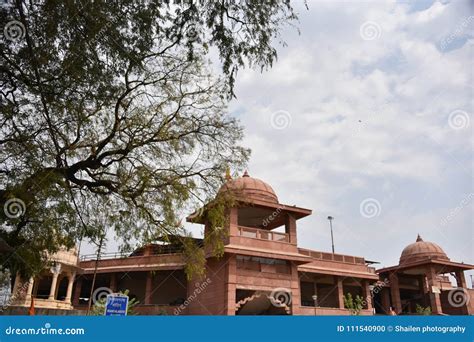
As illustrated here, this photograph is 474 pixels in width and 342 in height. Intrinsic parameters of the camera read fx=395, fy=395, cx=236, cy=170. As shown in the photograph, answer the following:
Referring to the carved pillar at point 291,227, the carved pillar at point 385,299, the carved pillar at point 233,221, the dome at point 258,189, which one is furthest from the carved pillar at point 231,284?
the carved pillar at point 385,299

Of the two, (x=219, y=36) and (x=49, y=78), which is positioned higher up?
(x=219, y=36)

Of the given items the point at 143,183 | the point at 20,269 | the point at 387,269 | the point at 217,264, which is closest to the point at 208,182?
the point at 143,183

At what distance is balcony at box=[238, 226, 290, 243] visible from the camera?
71.2ft

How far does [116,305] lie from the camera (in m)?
9.51

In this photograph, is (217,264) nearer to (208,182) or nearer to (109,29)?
(208,182)

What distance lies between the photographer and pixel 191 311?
22000mm

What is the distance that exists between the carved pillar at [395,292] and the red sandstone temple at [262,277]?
0.28 feet

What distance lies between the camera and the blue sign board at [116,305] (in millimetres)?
9406

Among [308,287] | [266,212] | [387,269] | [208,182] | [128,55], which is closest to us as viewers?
[128,55]

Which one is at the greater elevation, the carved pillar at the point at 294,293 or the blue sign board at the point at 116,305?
the carved pillar at the point at 294,293

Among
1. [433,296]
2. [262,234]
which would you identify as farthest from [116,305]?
[433,296]

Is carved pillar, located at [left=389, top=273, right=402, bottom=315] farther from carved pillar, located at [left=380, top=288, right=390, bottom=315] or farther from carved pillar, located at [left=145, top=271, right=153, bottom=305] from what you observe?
carved pillar, located at [left=145, top=271, right=153, bottom=305]

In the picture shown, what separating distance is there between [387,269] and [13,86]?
3216 cm

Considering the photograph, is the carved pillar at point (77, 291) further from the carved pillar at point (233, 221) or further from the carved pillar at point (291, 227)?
the carved pillar at point (291, 227)
